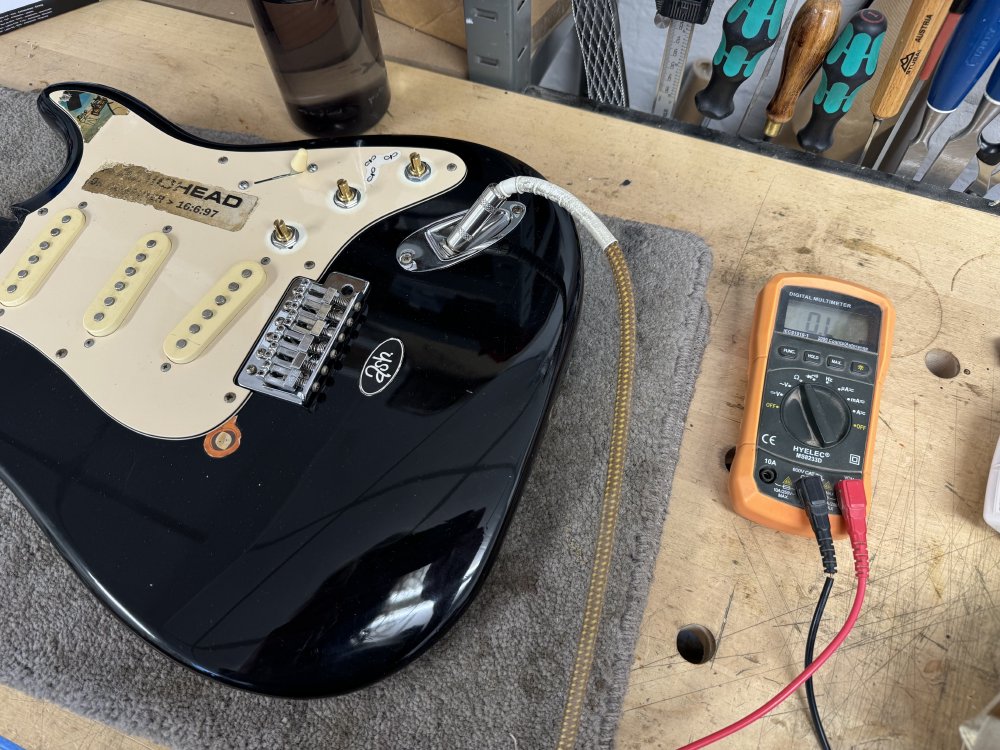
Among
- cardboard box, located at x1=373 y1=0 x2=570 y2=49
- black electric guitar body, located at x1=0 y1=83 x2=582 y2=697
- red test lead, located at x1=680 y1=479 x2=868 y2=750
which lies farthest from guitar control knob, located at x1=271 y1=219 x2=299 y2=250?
red test lead, located at x1=680 y1=479 x2=868 y2=750

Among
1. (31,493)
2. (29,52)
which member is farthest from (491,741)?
(29,52)

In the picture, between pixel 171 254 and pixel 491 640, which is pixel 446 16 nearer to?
pixel 171 254

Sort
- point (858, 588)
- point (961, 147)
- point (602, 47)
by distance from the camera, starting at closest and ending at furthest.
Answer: point (858, 588) < point (961, 147) < point (602, 47)

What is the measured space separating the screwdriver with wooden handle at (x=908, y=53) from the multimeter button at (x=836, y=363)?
261 mm

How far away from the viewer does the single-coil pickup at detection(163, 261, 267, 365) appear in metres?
0.46

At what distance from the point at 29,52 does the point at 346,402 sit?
0.63 metres

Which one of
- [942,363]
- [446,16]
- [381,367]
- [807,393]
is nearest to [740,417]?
[807,393]

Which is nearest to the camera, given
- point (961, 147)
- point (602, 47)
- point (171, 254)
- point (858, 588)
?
point (858, 588)

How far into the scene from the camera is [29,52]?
723 millimetres

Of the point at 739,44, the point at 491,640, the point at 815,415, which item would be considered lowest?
the point at 491,640

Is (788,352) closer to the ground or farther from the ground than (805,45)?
closer to the ground

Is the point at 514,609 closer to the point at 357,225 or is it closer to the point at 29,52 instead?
the point at 357,225

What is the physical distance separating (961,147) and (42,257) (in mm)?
787

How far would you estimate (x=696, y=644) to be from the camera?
42 cm
